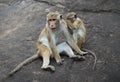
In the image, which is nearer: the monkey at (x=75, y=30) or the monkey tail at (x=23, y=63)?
the monkey tail at (x=23, y=63)

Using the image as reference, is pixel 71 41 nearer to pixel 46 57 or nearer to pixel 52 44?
pixel 52 44

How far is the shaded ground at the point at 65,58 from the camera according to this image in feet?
25.6

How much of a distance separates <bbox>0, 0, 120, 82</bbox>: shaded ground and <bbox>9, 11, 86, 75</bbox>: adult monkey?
5.6 inches

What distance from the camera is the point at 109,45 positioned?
8.99 m

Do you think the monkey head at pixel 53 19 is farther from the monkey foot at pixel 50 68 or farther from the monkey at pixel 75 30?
the monkey foot at pixel 50 68

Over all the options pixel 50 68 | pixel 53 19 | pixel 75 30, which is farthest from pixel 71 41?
pixel 50 68

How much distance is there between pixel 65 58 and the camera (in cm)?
847

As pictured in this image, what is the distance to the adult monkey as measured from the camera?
812 cm

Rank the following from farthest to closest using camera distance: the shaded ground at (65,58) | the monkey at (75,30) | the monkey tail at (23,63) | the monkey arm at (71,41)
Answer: the monkey at (75,30) → the monkey arm at (71,41) → the monkey tail at (23,63) → the shaded ground at (65,58)

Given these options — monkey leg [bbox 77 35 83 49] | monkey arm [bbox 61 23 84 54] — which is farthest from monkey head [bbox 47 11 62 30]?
monkey leg [bbox 77 35 83 49]

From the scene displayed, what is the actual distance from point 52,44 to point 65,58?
1.58 ft

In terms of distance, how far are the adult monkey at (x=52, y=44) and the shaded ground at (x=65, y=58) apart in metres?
0.14

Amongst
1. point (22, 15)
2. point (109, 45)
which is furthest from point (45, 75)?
point (22, 15)

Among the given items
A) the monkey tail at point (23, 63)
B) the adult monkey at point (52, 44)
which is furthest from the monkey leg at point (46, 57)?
the monkey tail at point (23, 63)
